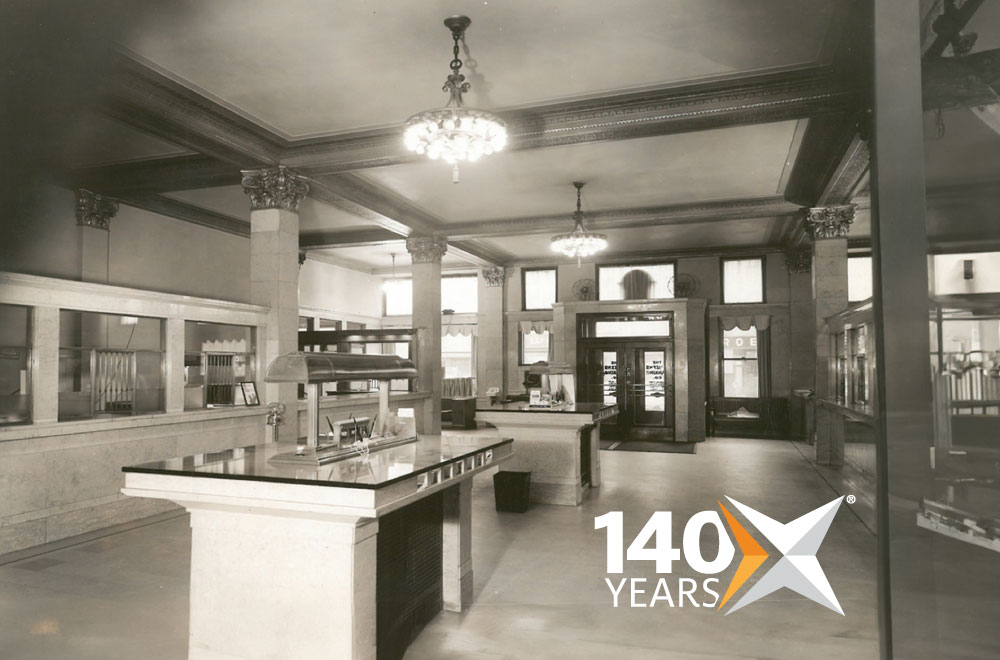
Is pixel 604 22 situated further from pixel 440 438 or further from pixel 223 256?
pixel 223 256

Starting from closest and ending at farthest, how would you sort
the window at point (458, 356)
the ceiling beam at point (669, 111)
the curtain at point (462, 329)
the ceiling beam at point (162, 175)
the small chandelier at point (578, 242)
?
the ceiling beam at point (669, 111)
the ceiling beam at point (162, 175)
the small chandelier at point (578, 242)
the curtain at point (462, 329)
the window at point (458, 356)

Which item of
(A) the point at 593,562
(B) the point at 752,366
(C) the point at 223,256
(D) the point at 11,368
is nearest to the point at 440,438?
(A) the point at 593,562

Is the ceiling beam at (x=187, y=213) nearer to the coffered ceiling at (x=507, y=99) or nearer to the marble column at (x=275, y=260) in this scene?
the coffered ceiling at (x=507, y=99)

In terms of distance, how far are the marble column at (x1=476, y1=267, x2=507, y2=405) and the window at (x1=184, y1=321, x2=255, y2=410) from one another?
6373 millimetres

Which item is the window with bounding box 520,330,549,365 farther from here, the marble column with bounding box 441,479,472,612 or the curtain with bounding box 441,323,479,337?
the marble column with bounding box 441,479,472,612

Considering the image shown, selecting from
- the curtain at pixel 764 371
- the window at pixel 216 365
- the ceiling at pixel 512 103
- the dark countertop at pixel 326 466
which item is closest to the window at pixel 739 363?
the curtain at pixel 764 371

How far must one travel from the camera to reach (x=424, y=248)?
40.0 ft

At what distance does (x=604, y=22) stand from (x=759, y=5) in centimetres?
116

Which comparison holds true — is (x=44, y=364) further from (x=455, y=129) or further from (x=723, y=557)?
(x=723, y=557)

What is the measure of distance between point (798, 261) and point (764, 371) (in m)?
2.59

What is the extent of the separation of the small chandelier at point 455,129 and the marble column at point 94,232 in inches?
245

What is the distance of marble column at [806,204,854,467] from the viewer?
9484 mm

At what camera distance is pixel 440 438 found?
14.8 feet

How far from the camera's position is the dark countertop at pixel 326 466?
2852 millimetres
